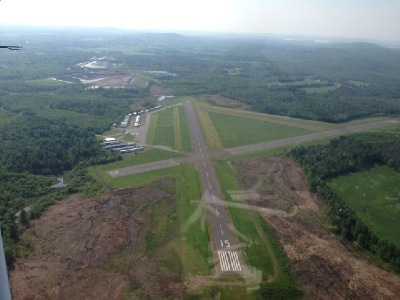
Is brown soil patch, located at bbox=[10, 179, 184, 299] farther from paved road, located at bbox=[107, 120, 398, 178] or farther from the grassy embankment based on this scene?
paved road, located at bbox=[107, 120, 398, 178]

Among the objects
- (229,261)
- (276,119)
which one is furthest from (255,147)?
(229,261)

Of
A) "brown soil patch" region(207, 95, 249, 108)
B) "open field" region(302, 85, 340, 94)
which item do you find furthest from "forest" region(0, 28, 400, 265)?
"brown soil patch" region(207, 95, 249, 108)

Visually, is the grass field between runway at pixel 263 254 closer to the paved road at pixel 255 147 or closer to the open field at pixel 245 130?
the paved road at pixel 255 147

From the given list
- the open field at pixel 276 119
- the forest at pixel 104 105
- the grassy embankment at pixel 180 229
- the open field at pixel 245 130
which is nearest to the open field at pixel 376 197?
the forest at pixel 104 105

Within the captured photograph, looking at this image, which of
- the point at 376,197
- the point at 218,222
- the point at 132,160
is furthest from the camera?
the point at 132,160

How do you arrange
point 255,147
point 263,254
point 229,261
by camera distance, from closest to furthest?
point 229,261 → point 263,254 → point 255,147

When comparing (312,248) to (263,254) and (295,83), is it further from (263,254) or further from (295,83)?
(295,83)
